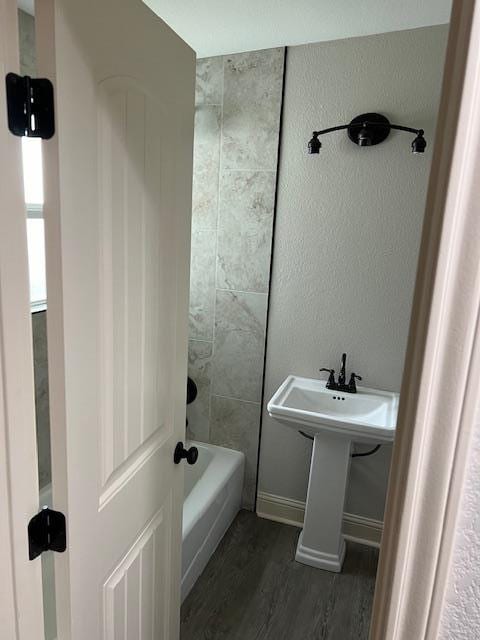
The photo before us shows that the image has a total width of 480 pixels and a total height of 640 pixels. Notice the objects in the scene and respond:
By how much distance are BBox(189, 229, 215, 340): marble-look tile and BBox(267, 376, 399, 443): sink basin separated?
568 mm

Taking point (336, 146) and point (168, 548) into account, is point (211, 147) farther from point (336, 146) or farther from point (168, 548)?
point (168, 548)

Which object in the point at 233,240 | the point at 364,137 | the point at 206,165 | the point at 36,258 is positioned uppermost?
the point at 364,137

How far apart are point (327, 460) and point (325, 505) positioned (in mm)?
240

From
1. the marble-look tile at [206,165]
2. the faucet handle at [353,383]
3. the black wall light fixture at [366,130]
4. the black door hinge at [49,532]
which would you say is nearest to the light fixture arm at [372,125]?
the black wall light fixture at [366,130]

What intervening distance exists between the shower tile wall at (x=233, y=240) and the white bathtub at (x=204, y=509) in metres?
0.11

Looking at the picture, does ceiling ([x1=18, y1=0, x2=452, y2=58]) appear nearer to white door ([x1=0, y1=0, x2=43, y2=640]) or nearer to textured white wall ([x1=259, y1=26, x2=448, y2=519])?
textured white wall ([x1=259, y1=26, x2=448, y2=519])

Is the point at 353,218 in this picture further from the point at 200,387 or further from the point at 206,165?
the point at 200,387

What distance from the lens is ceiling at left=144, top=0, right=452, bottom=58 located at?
1795 mm

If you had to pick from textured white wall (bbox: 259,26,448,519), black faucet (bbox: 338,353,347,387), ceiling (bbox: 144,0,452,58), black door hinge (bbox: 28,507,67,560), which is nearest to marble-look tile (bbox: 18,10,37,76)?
ceiling (bbox: 144,0,452,58)

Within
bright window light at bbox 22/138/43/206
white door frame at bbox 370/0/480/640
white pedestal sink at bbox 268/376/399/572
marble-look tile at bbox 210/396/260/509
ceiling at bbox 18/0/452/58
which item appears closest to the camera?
white door frame at bbox 370/0/480/640

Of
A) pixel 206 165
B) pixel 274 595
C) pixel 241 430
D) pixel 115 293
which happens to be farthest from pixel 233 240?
pixel 274 595

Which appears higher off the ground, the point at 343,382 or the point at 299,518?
the point at 343,382

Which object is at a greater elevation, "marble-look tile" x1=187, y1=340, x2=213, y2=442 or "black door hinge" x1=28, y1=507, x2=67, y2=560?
"black door hinge" x1=28, y1=507, x2=67, y2=560

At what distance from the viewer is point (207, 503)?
2262 mm
